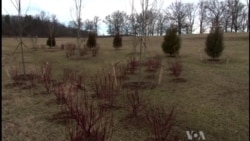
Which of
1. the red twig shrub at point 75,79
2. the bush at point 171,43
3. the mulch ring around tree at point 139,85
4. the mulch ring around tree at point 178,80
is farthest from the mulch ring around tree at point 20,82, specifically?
the bush at point 171,43

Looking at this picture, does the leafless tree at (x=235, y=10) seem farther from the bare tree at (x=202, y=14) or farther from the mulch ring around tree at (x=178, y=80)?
the mulch ring around tree at (x=178, y=80)

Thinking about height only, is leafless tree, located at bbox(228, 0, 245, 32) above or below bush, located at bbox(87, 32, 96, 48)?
above

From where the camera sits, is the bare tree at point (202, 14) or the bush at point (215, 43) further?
the bare tree at point (202, 14)

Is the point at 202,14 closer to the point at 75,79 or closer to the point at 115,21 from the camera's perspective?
the point at 115,21

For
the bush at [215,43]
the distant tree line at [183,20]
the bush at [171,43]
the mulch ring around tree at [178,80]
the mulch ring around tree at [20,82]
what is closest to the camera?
the mulch ring around tree at [20,82]

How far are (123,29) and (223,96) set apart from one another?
221 ft

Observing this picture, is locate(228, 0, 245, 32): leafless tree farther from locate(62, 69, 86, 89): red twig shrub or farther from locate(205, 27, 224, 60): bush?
locate(62, 69, 86, 89): red twig shrub

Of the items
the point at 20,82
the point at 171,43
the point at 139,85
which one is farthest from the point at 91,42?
the point at 139,85

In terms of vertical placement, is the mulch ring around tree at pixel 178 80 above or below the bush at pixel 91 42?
below

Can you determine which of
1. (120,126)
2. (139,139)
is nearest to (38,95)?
(120,126)

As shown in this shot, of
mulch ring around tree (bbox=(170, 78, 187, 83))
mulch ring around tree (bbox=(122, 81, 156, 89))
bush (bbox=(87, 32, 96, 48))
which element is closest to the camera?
mulch ring around tree (bbox=(122, 81, 156, 89))

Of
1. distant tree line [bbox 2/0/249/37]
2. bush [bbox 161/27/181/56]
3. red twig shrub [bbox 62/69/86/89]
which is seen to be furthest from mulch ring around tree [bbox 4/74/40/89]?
distant tree line [bbox 2/0/249/37]

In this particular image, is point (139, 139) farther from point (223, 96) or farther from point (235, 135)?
point (223, 96)

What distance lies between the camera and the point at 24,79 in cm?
1181
